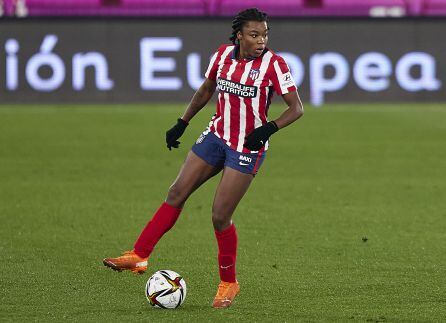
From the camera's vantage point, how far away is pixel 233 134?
8148 millimetres

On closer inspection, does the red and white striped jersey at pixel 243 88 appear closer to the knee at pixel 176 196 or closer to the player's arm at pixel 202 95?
the player's arm at pixel 202 95

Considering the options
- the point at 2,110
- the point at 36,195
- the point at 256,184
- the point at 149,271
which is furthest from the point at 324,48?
the point at 149,271

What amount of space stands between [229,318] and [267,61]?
5.55ft

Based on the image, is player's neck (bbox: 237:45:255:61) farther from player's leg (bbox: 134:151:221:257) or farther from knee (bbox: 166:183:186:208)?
knee (bbox: 166:183:186:208)

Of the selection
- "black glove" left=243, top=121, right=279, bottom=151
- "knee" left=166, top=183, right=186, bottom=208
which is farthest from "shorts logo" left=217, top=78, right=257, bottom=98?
"knee" left=166, top=183, right=186, bottom=208

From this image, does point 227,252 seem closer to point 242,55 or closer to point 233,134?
point 233,134

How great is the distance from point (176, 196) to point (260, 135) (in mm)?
830

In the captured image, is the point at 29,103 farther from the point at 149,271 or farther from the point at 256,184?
the point at 149,271

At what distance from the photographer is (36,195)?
13.5 m

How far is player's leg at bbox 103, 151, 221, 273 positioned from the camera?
826cm

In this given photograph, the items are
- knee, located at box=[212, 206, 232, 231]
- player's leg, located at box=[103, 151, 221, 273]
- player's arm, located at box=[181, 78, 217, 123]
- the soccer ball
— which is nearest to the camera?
the soccer ball

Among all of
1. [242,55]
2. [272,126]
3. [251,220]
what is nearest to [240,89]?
[242,55]

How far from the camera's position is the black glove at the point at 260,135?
7.86 m

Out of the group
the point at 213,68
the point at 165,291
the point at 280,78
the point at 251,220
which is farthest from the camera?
the point at 251,220
